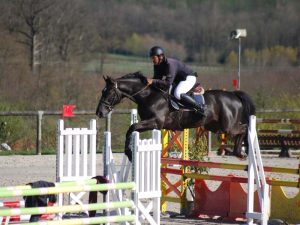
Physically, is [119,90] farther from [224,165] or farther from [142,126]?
[224,165]

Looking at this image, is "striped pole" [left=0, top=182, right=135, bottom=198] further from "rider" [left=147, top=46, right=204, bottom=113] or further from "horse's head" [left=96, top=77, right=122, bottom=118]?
"rider" [left=147, top=46, right=204, bottom=113]

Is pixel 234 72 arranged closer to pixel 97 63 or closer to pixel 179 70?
pixel 97 63

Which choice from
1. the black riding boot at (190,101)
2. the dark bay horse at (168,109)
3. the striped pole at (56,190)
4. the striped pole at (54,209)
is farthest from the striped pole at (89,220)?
Result: the black riding boot at (190,101)

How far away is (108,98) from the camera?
456 inches

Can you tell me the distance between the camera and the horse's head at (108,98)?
37.9ft

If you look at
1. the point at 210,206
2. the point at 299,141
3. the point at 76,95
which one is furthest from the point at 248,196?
the point at 76,95

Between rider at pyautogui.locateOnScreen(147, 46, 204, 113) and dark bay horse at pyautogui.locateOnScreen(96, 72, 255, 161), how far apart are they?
0.14m

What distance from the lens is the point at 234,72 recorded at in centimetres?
3338

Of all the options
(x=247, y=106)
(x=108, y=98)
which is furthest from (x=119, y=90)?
(x=247, y=106)

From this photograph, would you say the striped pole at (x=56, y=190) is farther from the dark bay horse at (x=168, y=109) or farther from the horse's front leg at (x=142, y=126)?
the dark bay horse at (x=168, y=109)

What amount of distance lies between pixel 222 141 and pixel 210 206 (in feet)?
30.0

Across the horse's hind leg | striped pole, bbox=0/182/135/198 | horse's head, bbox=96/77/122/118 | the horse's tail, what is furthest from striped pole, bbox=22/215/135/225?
the horse's tail

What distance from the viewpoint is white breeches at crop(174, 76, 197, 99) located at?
11914mm

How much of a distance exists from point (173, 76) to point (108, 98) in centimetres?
90
